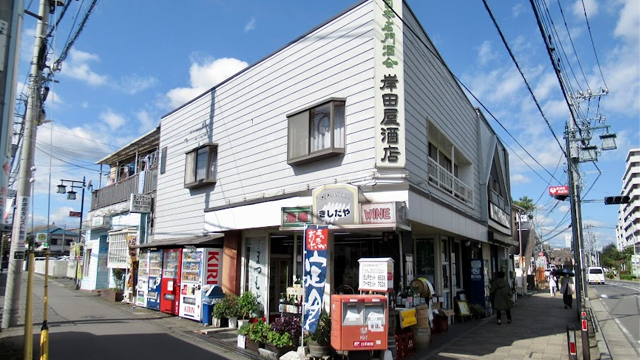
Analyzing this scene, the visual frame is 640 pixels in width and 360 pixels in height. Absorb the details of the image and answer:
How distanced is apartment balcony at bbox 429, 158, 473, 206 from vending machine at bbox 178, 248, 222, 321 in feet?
22.5

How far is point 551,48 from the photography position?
928 cm

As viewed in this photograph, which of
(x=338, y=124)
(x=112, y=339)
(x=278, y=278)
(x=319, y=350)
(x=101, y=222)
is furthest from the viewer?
(x=101, y=222)

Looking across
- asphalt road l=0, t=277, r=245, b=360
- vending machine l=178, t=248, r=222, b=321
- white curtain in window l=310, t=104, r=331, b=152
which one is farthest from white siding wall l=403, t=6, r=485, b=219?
vending machine l=178, t=248, r=222, b=321

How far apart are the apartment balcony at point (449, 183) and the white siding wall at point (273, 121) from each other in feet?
9.63

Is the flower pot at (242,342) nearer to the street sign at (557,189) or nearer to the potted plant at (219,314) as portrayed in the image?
the potted plant at (219,314)

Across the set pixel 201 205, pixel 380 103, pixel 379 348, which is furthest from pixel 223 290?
pixel 380 103

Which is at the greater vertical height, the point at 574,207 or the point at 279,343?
the point at 574,207

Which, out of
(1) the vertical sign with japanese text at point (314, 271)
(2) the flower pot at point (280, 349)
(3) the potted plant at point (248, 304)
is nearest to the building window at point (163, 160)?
(3) the potted plant at point (248, 304)

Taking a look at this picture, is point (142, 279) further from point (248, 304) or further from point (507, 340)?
point (507, 340)

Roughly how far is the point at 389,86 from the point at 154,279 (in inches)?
451

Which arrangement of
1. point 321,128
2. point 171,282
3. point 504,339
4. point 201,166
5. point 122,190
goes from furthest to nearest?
point 122,190, point 201,166, point 171,282, point 504,339, point 321,128

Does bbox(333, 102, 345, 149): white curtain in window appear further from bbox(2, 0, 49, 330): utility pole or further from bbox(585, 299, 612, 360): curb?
bbox(2, 0, 49, 330): utility pole

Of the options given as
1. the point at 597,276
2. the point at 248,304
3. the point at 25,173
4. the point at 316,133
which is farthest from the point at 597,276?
the point at 25,173

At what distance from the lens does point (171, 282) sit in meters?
14.8
